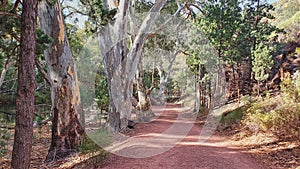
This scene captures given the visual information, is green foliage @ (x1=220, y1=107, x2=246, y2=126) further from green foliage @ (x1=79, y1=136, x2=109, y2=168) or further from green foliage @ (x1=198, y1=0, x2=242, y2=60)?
green foliage @ (x1=79, y1=136, x2=109, y2=168)

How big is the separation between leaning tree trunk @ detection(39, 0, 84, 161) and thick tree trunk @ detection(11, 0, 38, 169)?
3301mm

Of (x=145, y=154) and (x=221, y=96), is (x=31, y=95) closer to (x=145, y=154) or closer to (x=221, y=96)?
(x=145, y=154)

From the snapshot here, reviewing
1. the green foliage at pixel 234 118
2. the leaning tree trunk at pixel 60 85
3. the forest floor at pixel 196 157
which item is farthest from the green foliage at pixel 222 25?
the leaning tree trunk at pixel 60 85

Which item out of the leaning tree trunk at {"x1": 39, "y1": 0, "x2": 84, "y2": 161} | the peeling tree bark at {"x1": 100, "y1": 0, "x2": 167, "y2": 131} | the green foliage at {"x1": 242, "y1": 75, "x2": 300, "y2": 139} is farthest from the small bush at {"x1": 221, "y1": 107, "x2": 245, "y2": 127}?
the leaning tree trunk at {"x1": 39, "y1": 0, "x2": 84, "y2": 161}

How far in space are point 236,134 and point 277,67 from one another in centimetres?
932

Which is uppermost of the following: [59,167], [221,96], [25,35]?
[25,35]

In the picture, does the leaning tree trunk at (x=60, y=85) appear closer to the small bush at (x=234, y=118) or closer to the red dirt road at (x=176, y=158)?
the red dirt road at (x=176, y=158)

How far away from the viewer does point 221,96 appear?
58.2 ft

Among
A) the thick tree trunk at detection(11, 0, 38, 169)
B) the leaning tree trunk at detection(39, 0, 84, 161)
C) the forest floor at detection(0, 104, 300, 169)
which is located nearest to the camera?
the thick tree trunk at detection(11, 0, 38, 169)

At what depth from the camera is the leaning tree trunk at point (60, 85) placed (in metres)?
6.87

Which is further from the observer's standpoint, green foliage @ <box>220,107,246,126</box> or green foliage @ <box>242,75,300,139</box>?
green foliage @ <box>220,107,246,126</box>

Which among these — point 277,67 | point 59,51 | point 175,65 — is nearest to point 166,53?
point 175,65

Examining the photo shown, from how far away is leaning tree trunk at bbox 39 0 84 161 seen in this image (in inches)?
A: 270

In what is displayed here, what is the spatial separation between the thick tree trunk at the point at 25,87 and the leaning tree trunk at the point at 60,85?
3.30 m
